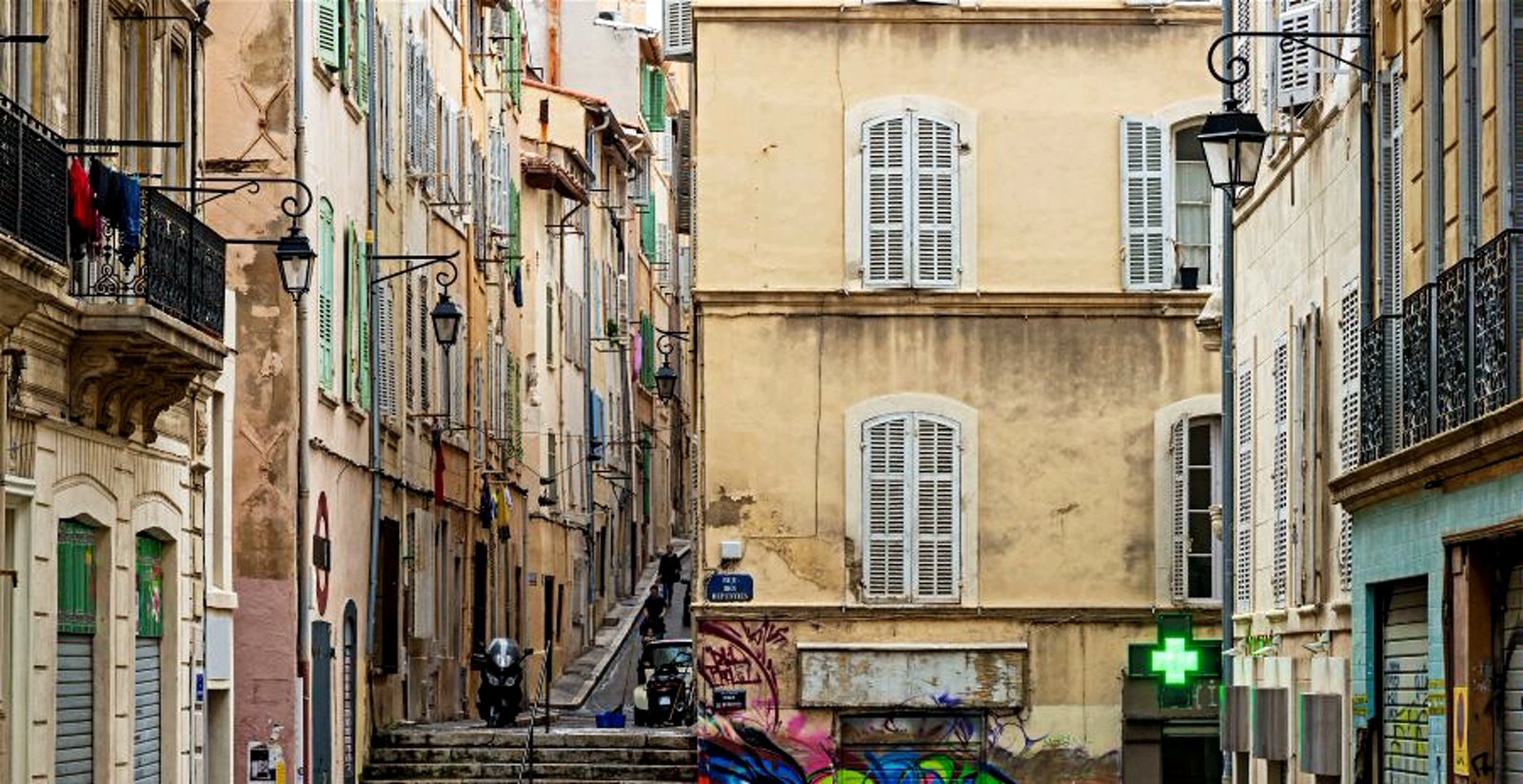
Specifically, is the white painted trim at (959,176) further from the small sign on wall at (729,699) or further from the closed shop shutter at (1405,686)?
the closed shop shutter at (1405,686)

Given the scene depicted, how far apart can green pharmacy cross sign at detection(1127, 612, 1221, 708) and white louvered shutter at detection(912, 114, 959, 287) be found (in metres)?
4.34

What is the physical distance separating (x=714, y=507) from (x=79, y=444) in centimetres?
1414

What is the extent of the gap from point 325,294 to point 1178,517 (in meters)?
9.42

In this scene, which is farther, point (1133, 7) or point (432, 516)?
point (432, 516)

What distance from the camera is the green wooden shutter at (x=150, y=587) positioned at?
2352cm

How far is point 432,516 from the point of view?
41.7 meters

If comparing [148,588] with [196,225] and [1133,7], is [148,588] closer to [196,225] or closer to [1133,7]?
[196,225]

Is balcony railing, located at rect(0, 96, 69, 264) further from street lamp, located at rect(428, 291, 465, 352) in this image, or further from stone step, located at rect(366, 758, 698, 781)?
street lamp, located at rect(428, 291, 465, 352)

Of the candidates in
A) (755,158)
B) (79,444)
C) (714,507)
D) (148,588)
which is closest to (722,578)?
(714,507)

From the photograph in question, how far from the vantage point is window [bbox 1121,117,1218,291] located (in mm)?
35062

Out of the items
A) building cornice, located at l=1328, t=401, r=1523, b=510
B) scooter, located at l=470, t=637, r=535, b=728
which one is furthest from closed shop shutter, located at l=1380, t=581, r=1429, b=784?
scooter, located at l=470, t=637, r=535, b=728

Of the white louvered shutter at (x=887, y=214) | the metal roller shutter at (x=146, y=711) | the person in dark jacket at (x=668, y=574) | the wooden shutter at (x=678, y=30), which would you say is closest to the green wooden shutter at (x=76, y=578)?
the metal roller shutter at (x=146, y=711)

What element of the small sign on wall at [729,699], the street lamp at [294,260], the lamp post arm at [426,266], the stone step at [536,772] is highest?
the lamp post arm at [426,266]

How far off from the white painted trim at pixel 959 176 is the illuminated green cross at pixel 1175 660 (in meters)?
6.32
